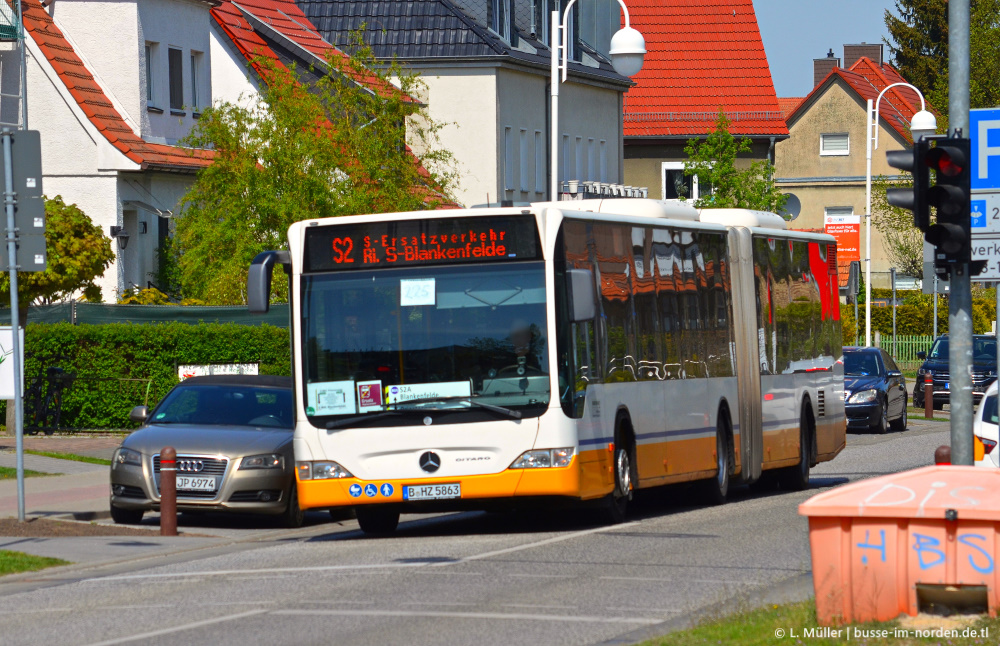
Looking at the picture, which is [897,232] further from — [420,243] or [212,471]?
[420,243]

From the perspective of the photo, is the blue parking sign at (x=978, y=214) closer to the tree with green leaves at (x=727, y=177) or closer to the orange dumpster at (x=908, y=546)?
the orange dumpster at (x=908, y=546)

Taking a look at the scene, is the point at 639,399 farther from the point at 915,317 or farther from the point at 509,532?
the point at 915,317

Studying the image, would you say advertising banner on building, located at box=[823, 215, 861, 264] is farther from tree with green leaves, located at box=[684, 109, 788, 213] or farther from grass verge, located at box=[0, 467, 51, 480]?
grass verge, located at box=[0, 467, 51, 480]

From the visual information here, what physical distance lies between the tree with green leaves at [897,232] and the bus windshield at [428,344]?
58819 millimetres

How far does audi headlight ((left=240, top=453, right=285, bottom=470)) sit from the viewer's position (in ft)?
57.5

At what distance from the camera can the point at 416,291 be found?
50.9 ft

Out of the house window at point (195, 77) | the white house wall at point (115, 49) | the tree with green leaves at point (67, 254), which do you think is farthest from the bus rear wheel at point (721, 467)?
the house window at point (195, 77)

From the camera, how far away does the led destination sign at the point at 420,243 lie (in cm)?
1557

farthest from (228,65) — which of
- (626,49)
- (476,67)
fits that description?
(626,49)

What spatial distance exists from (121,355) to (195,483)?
37.2ft

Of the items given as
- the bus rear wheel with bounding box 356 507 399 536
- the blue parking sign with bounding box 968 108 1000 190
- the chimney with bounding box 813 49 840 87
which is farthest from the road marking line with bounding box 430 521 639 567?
the chimney with bounding box 813 49 840 87

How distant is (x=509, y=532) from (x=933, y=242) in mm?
4705

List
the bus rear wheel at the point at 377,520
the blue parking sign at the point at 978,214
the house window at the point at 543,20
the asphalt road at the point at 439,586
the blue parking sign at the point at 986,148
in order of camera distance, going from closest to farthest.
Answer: the asphalt road at the point at 439,586, the blue parking sign at the point at 986,148, the blue parking sign at the point at 978,214, the bus rear wheel at the point at 377,520, the house window at the point at 543,20

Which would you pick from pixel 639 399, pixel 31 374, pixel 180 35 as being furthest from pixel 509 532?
pixel 180 35
